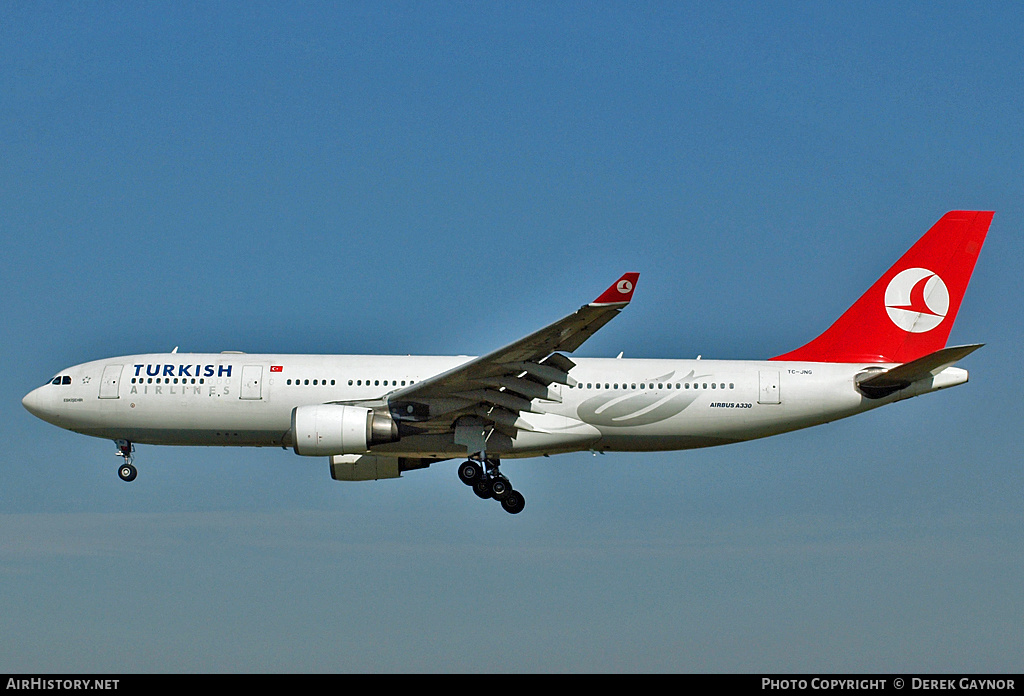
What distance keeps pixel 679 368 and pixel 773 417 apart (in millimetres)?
2717

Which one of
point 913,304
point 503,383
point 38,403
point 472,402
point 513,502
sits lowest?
point 513,502

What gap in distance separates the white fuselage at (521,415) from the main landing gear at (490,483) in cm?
47

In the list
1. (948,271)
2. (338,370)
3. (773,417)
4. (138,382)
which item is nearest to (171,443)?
(138,382)

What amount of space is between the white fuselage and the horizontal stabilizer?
22 cm

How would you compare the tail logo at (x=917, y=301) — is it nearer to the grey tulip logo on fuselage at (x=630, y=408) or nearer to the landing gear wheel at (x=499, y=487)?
the grey tulip logo on fuselage at (x=630, y=408)

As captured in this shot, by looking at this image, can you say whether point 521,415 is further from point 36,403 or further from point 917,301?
point 36,403

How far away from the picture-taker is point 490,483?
96.9 ft

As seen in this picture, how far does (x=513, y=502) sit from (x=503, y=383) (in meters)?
3.74

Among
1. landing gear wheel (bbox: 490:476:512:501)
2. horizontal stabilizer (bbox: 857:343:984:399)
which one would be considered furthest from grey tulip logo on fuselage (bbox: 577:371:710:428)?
horizontal stabilizer (bbox: 857:343:984:399)

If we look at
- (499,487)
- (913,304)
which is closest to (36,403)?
(499,487)

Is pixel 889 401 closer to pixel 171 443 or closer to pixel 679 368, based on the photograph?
pixel 679 368

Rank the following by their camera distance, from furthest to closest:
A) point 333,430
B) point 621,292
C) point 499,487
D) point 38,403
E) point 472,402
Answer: point 38,403
point 499,487
point 472,402
point 333,430
point 621,292

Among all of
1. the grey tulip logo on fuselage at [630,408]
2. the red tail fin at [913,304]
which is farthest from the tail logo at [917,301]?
the grey tulip logo on fuselage at [630,408]

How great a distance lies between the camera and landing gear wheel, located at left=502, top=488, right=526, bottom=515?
97.5ft
